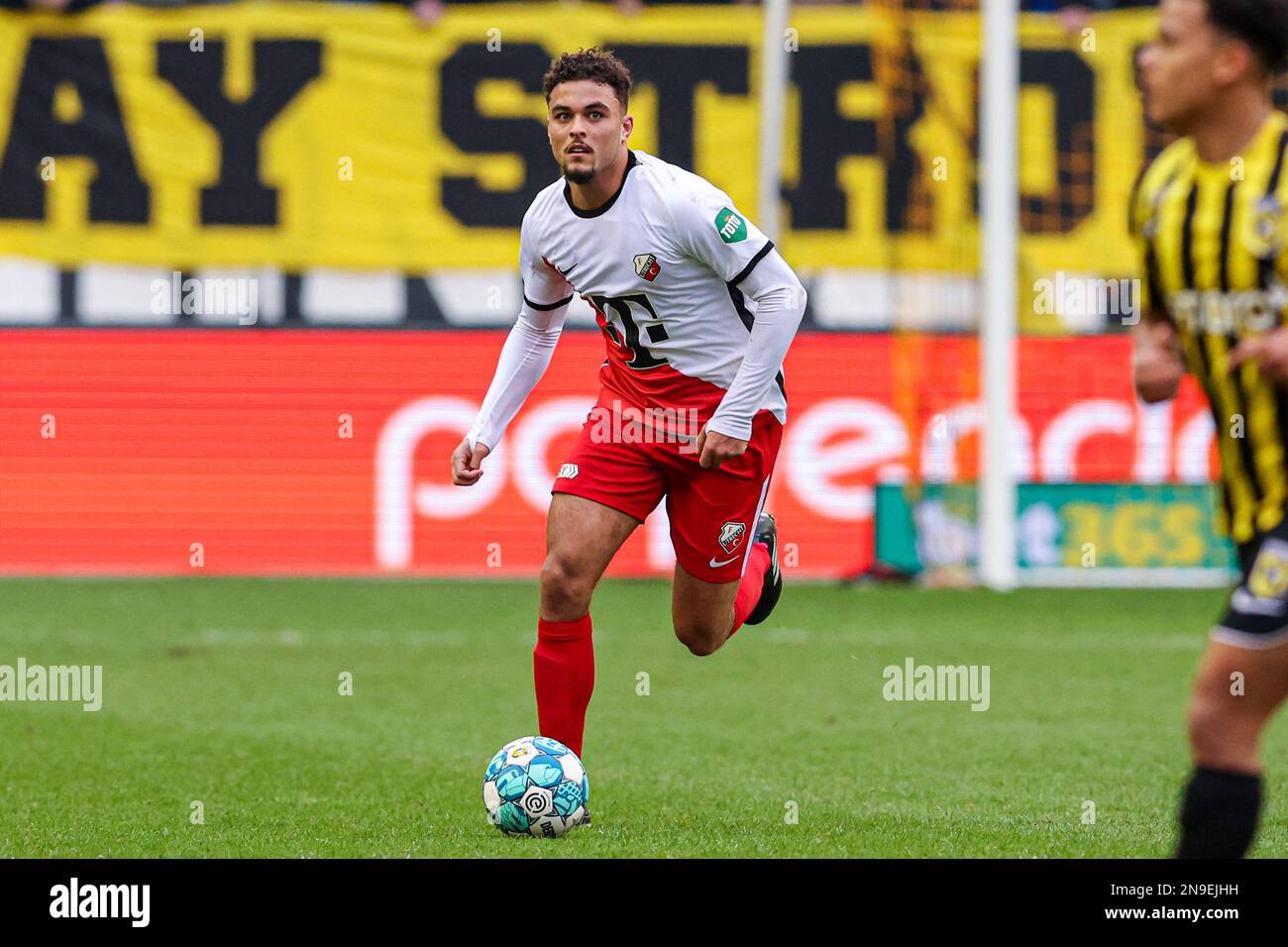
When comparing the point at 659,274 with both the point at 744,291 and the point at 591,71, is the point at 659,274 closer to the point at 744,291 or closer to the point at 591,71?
the point at 744,291

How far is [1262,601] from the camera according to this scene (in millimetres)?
3627

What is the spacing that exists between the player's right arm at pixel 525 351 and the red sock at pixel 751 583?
40.3 inches

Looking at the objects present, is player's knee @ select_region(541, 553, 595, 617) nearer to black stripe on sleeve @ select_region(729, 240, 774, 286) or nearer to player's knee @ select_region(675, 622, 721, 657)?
player's knee @ select_region(675, 622, 721, 657)

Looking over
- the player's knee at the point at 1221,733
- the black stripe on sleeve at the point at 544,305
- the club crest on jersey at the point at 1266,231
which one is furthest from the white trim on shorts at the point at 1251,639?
the black stripe on sleeve at the point at 544,305

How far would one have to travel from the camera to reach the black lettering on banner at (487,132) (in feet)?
57.4

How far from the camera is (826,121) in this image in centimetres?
1750

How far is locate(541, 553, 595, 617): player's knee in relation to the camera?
590 centimetres

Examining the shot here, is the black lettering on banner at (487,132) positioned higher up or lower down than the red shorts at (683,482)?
higher up

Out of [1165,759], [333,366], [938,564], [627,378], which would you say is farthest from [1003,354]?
[627,378]

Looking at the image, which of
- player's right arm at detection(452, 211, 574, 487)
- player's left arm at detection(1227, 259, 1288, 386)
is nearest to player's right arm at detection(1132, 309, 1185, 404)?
player's left arm at detection(1227, 259, 1288, 386)

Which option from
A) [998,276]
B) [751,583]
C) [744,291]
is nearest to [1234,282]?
[744,291]

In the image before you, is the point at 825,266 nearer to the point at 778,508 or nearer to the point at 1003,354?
the point at 778,508

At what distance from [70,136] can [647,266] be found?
12632 mm

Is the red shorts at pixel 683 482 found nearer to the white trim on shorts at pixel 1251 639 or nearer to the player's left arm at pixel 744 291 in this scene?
the player's left arm at pixel 744 291
